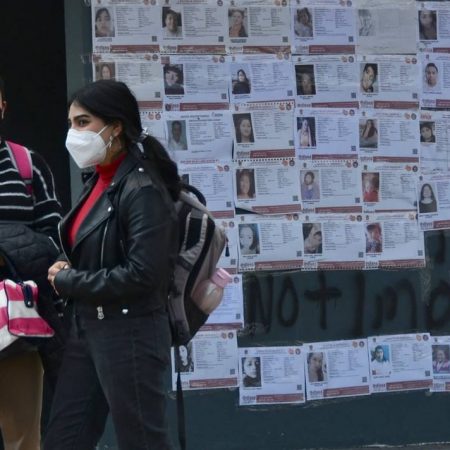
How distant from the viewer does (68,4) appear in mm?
5504

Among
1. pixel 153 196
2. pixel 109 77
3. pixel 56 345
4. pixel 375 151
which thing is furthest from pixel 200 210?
pixel 375 151

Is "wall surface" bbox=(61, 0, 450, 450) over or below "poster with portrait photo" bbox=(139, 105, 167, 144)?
below

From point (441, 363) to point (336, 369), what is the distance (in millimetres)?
612

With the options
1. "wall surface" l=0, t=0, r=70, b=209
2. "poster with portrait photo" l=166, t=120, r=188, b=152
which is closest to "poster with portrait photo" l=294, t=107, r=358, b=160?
"poster with portrait photo" l=166, t=120, r=188, b=152

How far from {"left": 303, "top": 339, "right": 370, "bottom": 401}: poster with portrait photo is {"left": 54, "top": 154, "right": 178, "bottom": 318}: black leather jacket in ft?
7.24

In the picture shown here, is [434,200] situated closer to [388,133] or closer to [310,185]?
[388,133]

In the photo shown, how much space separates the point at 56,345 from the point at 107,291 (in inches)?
26.2

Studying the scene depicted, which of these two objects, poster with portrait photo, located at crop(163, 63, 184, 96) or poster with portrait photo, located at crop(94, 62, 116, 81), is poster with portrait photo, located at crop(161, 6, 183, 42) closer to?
poster with portrait photo, located at crop(163, 63, 184, 96)

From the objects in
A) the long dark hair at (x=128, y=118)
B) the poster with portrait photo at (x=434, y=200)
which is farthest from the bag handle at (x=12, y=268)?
the poster with portrait photo at (x=434, y=200)

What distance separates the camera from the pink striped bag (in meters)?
4.05

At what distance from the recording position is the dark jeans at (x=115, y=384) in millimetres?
3650

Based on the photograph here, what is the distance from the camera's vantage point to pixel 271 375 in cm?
579

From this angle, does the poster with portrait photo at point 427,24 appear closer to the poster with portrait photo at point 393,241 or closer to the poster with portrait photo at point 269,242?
the poster with portrait photo at point 393,241

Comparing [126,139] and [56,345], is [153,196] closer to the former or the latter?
[126,139]
